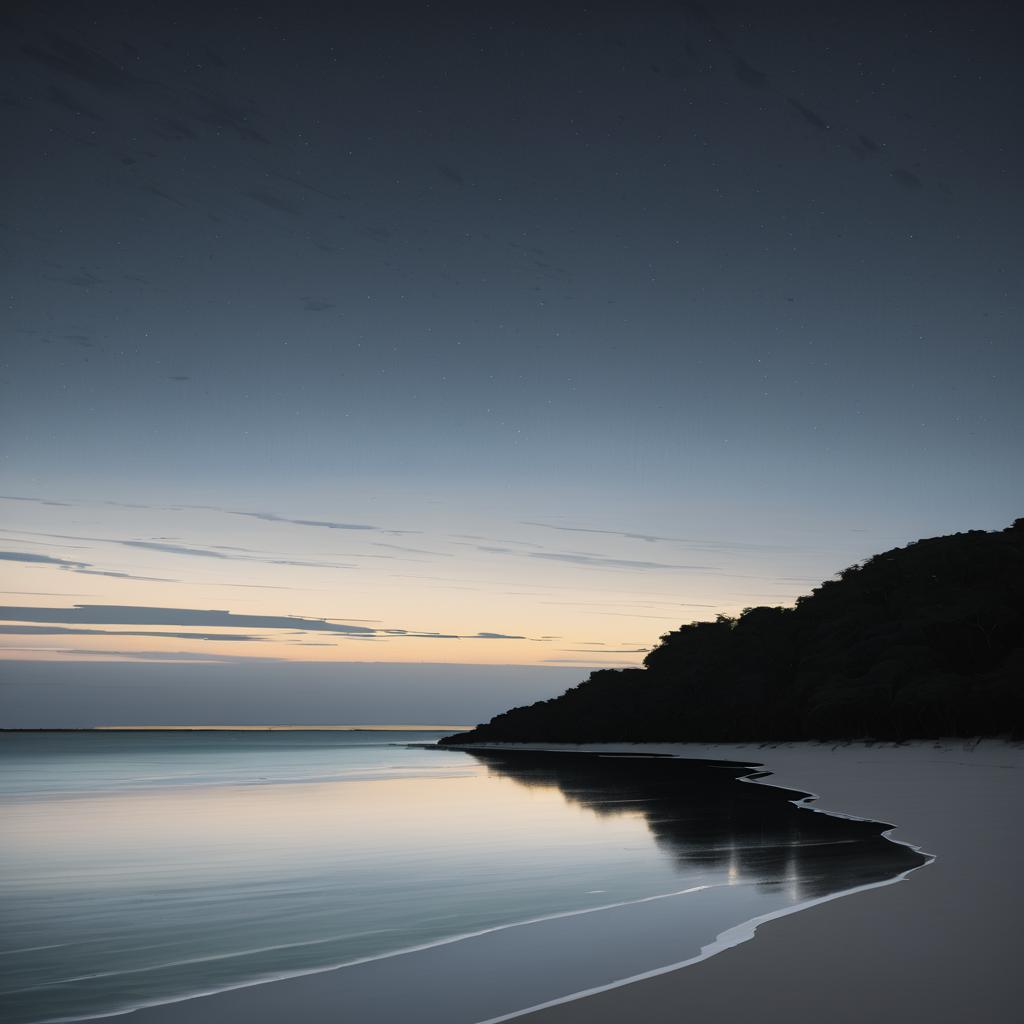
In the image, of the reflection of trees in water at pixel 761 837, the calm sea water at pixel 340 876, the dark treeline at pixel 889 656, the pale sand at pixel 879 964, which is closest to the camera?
the pale sand at pixel 879 964

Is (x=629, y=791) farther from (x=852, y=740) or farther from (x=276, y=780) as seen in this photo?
(x=852, y=740)

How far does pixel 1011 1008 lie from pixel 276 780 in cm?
6031

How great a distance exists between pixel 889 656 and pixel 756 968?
233 ft

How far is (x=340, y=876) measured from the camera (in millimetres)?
19594

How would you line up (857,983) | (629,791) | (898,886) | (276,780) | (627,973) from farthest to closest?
1. (276,780)
2. (629,791)
3. (898,886)
4. (627,973)
5. (857,983)

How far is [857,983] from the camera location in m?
8.64

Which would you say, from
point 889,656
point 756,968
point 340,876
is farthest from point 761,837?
point 889,656

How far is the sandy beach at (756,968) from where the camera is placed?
8094 mm

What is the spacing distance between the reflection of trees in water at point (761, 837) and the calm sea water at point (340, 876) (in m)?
0.08

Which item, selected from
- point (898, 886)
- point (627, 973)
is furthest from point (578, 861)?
point (627, 973)

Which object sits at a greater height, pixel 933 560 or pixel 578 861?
pixel 933 560

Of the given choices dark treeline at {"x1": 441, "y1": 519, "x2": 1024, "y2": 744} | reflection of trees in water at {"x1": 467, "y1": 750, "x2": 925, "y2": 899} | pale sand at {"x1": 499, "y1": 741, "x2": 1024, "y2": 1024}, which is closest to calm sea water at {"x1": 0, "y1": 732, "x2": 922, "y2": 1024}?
reflection of trees in water at {"x1": 467, "y1": 750, "x2": 925, "y2": 899}

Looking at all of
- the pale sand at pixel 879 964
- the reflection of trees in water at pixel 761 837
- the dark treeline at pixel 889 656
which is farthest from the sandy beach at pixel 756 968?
the dark treeline at pixel 889 656

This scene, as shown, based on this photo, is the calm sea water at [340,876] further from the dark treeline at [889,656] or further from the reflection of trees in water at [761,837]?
the dark treeline at [889,656]
